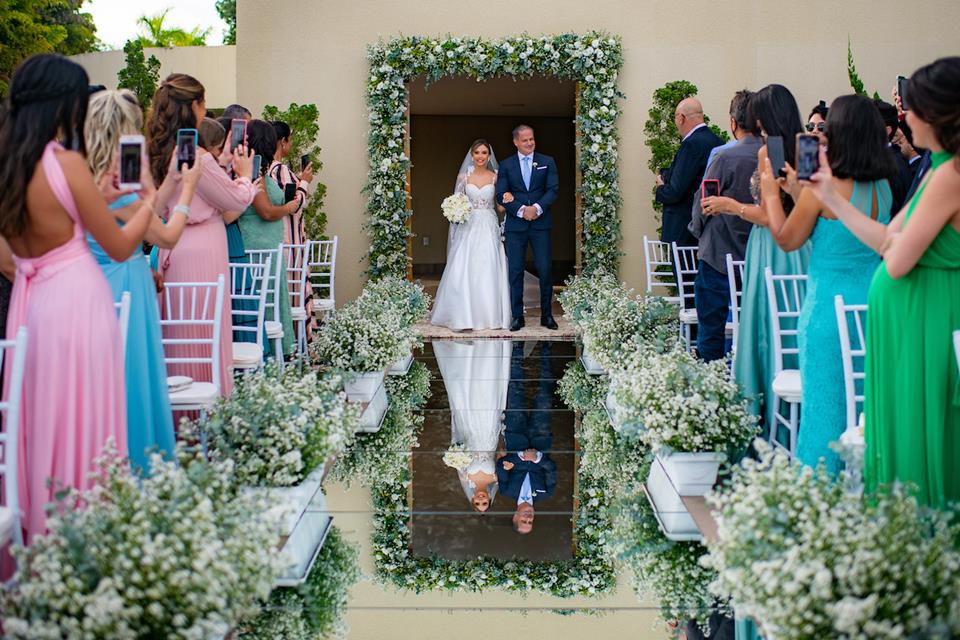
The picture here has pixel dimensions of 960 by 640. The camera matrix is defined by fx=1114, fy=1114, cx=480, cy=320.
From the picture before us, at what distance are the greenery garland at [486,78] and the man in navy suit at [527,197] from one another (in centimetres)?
93

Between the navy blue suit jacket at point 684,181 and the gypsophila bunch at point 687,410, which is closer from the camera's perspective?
the gypsophila bunch at point 687,410

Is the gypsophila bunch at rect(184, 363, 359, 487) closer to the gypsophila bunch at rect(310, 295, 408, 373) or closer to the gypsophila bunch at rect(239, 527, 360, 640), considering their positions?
the gypsophila bunch at rect(239, 527, 360, 640)

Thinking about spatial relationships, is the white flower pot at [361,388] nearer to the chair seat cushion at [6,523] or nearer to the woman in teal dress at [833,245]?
the woman in teal dress at [833,245]

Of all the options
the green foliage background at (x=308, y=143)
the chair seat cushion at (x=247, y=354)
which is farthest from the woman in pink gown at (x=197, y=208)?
the green foliage background at (x=308, y=143)

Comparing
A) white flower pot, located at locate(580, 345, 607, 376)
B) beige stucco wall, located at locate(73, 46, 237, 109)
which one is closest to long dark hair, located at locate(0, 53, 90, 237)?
white flower pot, located at locate(580, 345, 607, 376)

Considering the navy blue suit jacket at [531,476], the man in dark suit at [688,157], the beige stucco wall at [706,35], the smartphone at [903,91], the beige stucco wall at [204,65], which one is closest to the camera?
the smartphone at [903,91]

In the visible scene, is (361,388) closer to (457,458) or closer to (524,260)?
(457,458)

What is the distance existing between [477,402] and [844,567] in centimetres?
530

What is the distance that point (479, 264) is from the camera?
11438 millimetres

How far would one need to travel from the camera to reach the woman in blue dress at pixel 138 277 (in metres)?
3.82

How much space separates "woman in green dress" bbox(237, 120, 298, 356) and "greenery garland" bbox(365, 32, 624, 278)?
4363 mm

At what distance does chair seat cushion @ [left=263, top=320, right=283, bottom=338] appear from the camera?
6.69 meters

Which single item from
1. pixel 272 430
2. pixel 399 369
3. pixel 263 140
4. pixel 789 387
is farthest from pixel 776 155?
pixel 399 369

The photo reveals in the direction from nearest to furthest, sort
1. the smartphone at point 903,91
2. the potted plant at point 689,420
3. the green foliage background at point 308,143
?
the smartphone at point 903,91
the potted plant at point 689,420
the green foliage background at point 308,143
